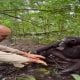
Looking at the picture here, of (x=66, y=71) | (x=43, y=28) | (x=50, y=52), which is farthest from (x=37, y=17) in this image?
(x=66, y=71)

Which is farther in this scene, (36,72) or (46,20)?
(46,20)

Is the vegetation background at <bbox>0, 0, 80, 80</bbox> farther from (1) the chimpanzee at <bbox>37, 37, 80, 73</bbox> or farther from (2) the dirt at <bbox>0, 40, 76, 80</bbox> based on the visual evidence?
(2) the dirt at <bbox>0, 40, 76, 80</bbox>

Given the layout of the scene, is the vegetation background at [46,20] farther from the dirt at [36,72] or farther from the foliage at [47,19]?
the dirt at [36,72]

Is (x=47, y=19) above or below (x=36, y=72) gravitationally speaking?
above

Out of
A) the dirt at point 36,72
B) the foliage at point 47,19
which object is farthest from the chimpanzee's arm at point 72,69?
the foliage at point 47,19

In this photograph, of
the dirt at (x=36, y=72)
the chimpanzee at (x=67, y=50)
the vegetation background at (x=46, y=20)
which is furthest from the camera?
the vegetation background at (x=46, y=20)

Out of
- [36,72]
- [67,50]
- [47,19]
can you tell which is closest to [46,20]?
[47,19]

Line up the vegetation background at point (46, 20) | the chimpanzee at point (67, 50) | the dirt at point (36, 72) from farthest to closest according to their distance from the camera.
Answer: the vegetation background at point (46, 20), the chimpanzee at point (67, 50), the dirt at point (36, 72)

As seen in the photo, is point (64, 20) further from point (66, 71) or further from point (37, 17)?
point (66, 71)

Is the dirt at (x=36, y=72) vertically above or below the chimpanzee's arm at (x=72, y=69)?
below

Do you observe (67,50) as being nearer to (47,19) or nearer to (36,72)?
(36,72)

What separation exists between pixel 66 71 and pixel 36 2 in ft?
6.14

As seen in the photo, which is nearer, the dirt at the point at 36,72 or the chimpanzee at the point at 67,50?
the dirt at the point at 36,72

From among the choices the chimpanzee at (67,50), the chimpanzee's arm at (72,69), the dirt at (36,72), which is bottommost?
the dirt at (36,72)
